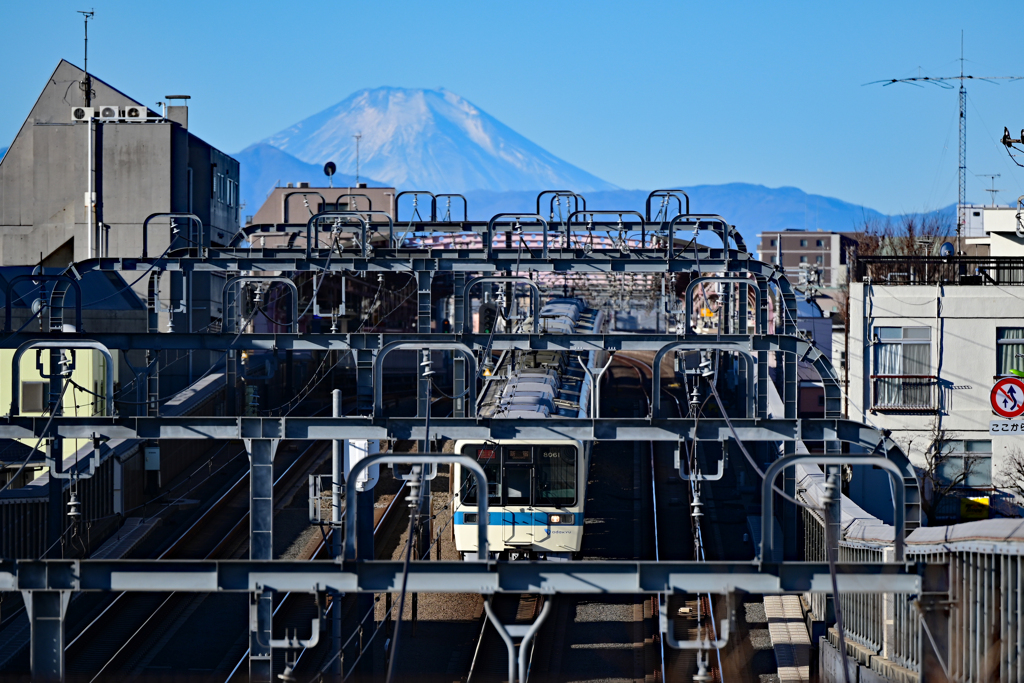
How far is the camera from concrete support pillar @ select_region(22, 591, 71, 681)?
7430mm

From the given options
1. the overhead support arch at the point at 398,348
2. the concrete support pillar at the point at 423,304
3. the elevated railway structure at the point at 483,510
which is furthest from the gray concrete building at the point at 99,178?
the overhead support arch at the point at 398,348

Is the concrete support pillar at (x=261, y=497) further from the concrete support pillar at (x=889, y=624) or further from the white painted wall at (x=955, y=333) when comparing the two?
the white painted wall at (x=955, y=333)

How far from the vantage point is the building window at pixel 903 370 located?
808 inches

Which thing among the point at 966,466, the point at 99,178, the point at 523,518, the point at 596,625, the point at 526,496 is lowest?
the point at 596,625

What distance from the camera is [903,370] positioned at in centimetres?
2070

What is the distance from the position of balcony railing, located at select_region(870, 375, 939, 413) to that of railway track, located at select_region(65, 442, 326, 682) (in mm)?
11803

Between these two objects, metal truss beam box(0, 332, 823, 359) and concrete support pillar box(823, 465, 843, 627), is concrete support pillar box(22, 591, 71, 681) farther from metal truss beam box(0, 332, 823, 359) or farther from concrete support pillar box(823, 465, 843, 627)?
concrete support pillar box(823, 465, 843, 627)

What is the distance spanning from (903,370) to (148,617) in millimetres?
13949

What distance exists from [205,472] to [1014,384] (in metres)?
15.6

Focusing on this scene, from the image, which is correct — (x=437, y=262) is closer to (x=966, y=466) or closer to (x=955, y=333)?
(x=955, y=333)

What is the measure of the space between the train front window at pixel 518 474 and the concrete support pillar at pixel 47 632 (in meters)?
7.91

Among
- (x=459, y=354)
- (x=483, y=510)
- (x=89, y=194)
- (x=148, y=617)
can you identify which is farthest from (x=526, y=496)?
(x=89, y=194)

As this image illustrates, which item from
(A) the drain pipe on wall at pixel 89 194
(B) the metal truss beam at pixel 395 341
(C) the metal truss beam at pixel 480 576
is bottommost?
(C) the metal truss beam at pixel 480 576

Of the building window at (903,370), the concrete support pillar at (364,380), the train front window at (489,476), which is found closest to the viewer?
the concrete support pillar at (364,380)
